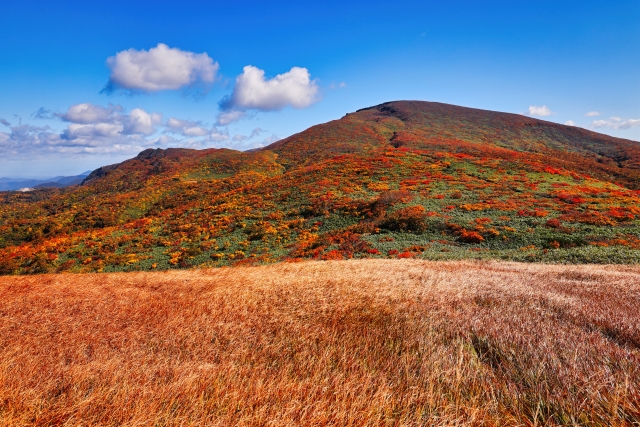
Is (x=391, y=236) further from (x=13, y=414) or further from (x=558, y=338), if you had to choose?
(x=13, y=414)

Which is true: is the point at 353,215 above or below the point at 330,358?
below

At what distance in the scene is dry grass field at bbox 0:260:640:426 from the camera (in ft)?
8.66

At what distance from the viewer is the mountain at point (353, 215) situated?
808 inches

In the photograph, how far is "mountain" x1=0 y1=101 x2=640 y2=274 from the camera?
20516 mm

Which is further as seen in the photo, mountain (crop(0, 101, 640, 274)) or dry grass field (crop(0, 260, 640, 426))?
mountain (crop(0, 101, 640, 274))

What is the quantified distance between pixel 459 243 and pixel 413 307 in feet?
57.8

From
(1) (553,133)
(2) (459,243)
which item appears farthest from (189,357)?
(1) (553,133)

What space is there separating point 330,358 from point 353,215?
83.8ft

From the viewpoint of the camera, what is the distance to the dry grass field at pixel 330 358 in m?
2.64

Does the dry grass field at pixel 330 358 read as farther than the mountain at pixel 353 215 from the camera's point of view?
No

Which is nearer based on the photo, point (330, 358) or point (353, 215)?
point (330, 358)

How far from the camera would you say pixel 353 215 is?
29.0 metres

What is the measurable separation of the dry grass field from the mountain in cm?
1264

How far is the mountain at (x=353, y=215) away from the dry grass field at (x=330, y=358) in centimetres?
1264
